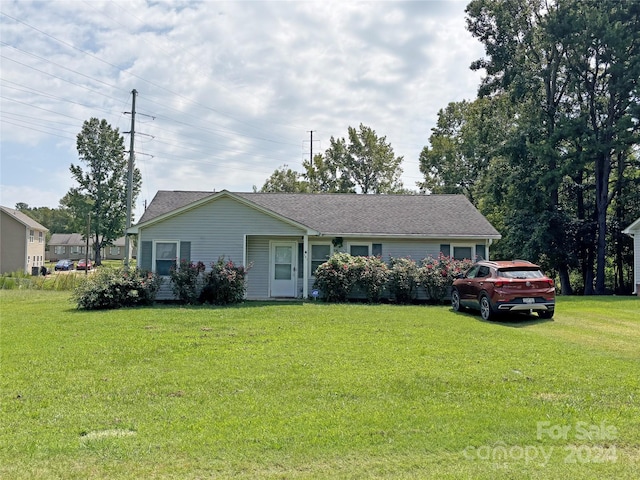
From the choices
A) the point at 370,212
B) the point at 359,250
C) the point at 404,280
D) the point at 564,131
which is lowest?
the point at 404,280

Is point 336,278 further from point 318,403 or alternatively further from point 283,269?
point 318,403

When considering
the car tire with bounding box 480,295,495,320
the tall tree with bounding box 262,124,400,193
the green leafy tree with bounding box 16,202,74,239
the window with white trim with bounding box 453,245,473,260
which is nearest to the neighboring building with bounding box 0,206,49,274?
the tall tree with bounding box 262,124,400,193

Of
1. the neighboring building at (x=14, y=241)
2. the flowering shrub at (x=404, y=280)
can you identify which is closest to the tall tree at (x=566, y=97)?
the flowering shrub at (x=404, y=280)

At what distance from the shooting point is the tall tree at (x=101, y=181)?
181 feet

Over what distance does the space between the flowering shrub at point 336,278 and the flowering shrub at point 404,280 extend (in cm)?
144

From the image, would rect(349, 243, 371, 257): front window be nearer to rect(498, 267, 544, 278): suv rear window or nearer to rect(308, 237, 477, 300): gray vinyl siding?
rect(308, 237, 477, 300): gray vinyl siding

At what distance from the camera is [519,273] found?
1280cm

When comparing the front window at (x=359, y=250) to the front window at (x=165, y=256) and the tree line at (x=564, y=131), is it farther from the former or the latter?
the tree line at (x=564, y=131)

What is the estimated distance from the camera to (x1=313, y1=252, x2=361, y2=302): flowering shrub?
56.2 feet

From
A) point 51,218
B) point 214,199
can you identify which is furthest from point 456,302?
point 51,218

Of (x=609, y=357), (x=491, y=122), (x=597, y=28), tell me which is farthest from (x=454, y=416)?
(x=491, y=122)

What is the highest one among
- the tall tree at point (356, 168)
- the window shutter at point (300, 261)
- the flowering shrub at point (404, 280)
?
the tall tree at point (356, 168)

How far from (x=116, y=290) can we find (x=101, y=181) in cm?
4555

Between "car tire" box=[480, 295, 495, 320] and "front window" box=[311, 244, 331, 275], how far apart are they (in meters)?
7.32
